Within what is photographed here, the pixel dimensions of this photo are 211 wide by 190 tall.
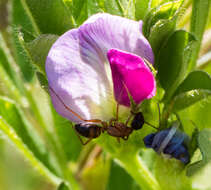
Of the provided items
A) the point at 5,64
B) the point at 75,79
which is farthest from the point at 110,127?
the point at 5,64

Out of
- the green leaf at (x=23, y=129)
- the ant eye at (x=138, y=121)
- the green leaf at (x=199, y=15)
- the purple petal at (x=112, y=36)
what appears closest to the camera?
the purple petal at (x=112, y=36)

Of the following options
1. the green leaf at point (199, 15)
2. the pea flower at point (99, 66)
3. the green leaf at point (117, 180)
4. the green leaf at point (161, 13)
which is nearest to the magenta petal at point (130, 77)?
the pea flower at point (99, 66)

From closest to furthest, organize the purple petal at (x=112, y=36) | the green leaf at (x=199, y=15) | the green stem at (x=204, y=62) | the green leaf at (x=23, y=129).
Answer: the purple petal at (x=112, y=36), the green leaf at (x=199, y=15), the green leaf at (x=23, y=129), the green stem at (x=204, y=62)

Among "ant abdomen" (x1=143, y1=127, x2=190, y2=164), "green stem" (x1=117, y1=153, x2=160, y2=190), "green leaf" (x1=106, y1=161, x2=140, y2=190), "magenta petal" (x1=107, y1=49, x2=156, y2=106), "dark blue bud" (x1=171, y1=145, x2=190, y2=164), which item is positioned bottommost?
"green leaf" (x1=106, y1=161, x2=140, y2=190)

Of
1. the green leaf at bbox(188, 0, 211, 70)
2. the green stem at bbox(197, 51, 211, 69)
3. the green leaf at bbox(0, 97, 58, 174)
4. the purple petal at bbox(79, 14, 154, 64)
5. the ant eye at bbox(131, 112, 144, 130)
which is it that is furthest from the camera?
the green stem at bbox(197, 51, 211, 69)

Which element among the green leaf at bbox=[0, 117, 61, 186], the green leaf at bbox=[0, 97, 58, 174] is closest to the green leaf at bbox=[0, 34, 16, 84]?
the green leaf at bbox=[0, 97, 58, 174]

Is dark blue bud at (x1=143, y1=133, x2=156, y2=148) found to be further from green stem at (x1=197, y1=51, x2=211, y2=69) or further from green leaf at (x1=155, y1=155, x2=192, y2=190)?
green stem at (x1=197, y1=51, x2=211, y2=69)

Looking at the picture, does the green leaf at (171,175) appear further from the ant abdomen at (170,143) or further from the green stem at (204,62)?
the green stem at (204,62)
